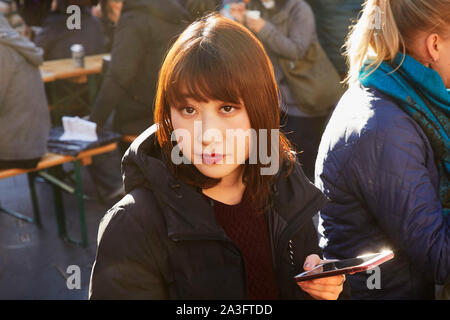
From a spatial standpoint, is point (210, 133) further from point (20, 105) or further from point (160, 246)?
point (20, 105)

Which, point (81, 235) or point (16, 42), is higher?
point (16, 42)

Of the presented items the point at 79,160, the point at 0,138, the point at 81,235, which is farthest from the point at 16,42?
the point at 81,235

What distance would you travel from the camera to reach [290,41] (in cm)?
371

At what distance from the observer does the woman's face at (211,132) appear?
1.19m

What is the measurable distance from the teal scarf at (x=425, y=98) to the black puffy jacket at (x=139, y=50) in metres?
2.04

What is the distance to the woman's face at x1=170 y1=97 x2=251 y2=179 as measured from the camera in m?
1.19

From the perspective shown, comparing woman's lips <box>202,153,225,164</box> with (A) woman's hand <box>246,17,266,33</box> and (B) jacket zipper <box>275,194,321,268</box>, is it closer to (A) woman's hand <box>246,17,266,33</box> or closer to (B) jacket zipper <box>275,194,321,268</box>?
(B) jacket zipper <box>275,194,321,268</box>

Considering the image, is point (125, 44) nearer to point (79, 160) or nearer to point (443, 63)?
point (79, 160)

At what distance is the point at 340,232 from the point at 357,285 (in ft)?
0.68

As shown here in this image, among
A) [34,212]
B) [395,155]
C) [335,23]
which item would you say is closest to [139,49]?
[335,23]

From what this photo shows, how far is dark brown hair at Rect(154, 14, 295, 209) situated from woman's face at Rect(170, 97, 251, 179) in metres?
0.02

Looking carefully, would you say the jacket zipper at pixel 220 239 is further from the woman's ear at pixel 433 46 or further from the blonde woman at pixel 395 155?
the woman's ear at pixel 433 46

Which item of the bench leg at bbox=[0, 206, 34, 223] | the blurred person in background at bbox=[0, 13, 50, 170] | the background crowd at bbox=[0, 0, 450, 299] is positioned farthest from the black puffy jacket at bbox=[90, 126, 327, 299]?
the bench leg at bbox=[0, 206, 34, 223]

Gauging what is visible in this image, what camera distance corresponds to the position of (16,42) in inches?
129
